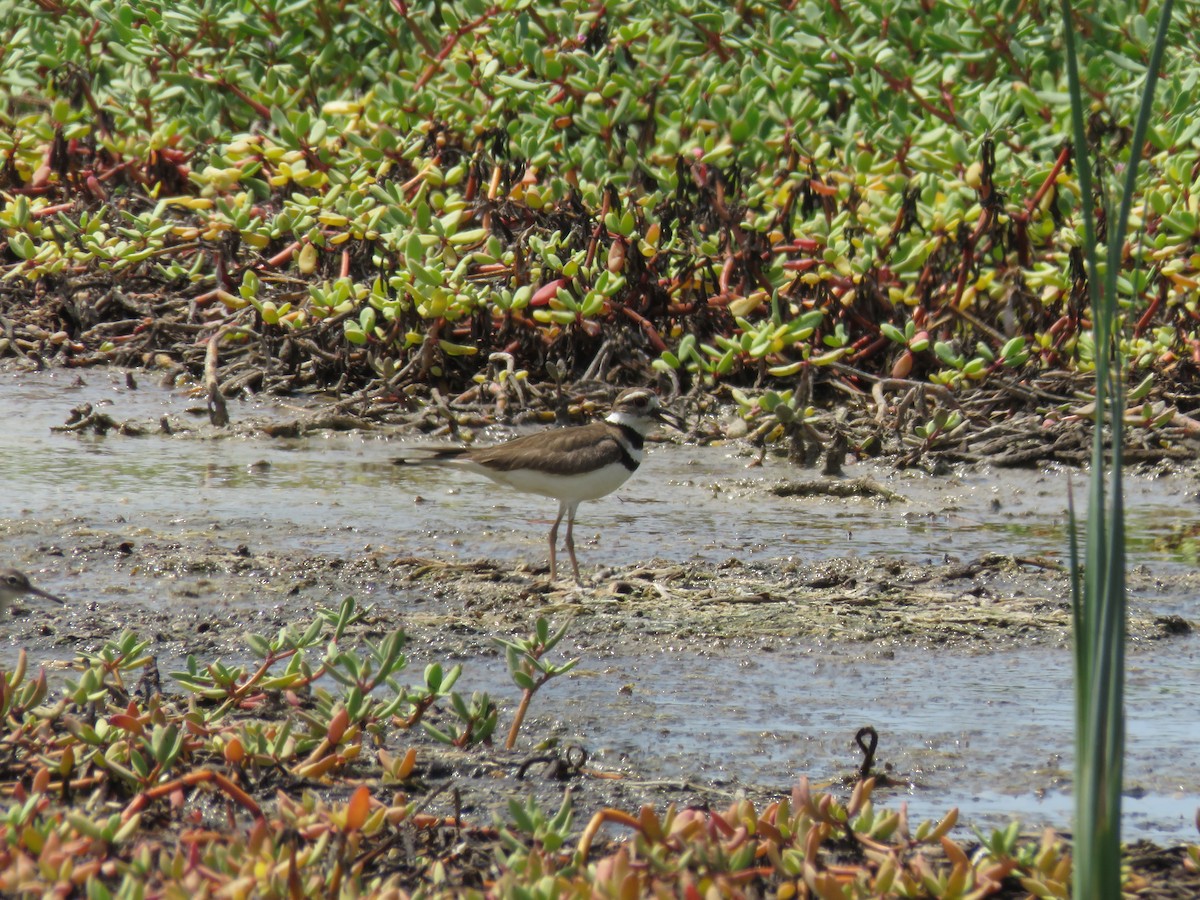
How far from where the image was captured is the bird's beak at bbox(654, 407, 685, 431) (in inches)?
322

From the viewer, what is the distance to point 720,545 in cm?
720

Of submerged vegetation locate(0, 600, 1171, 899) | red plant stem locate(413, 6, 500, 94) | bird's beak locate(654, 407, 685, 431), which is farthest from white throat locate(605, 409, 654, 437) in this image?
red plant stem locate(413, 6, 500, 94)

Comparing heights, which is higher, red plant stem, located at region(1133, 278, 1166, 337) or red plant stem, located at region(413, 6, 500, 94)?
red plant stem, located at region(413, 6, 500, 94)

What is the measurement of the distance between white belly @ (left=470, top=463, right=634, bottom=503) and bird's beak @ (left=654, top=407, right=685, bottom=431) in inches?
34.9

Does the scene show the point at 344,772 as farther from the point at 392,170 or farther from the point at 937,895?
the point at 392,170

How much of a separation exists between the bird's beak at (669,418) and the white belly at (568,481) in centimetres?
89

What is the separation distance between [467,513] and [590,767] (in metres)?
3.50

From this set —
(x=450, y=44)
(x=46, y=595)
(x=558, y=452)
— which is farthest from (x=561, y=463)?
(x=450, y=44)

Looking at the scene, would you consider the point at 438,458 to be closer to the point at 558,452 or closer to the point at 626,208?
the point at 558,452

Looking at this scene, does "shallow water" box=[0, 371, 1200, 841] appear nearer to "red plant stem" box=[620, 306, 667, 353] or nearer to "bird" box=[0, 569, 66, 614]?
"bird" box=[0, 569, 66, 614]

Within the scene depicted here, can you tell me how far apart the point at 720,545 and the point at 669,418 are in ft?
5.41

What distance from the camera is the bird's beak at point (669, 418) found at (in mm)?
8180

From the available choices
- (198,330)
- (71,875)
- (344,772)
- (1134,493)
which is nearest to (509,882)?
(71,875)

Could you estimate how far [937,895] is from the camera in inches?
128
